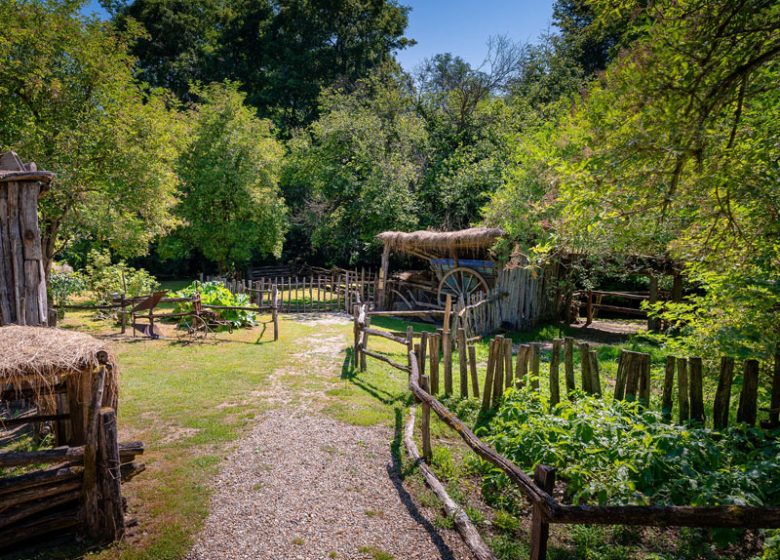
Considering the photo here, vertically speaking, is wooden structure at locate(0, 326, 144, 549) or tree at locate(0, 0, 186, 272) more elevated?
tree at locate(0, 0, 186, 272)

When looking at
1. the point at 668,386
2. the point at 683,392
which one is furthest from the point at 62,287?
the point at 683,392

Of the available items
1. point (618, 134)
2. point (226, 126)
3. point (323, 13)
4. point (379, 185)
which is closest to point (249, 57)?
point (323, 13)

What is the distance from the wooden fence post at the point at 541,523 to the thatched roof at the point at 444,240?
10.6 m

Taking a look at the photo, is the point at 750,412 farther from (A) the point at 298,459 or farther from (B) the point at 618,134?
(A) the point at 298,459

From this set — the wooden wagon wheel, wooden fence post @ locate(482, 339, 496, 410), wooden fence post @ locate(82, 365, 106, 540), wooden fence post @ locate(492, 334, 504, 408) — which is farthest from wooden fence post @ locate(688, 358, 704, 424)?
the wooden wagon wheel

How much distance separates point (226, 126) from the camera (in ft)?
68.8

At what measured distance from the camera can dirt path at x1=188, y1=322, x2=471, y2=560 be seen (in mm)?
3674

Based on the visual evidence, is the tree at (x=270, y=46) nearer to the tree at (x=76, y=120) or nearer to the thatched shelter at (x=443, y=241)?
the tree at (x=76, y=120)

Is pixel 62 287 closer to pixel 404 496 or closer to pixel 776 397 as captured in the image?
pixel 404 496

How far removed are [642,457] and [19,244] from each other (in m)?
7.45

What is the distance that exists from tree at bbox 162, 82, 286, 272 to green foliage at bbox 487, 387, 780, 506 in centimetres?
1876

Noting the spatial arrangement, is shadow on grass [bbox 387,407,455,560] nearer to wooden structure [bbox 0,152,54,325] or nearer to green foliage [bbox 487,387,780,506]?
green foliage [bbox 487,387,780,506]

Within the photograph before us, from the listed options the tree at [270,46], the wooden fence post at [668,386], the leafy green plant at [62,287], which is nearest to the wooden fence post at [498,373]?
the wooden fence post at [668,386]

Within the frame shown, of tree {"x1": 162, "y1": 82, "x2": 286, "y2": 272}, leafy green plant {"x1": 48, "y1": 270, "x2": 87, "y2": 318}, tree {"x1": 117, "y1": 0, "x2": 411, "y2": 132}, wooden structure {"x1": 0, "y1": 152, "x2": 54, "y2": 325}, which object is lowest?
leafy green plant {"x1": 48, "y1": 270, "x2": 87, "y2": 318}
